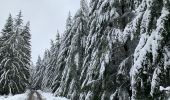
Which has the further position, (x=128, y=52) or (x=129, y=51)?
(x=128, y=52)

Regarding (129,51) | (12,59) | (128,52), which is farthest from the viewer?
(12,59)

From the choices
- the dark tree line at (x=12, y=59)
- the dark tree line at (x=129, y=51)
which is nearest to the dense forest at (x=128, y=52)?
the dark tree line at (x=129, y=51)

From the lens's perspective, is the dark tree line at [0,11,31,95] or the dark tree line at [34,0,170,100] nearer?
the dark tree line at [34,0,170,100]

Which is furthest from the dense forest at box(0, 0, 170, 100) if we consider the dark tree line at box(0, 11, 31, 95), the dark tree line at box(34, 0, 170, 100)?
the dark tree line at box(0, 11, 31, 95)

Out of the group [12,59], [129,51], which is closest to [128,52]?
[129,51]

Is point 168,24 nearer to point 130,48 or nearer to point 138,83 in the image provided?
point 138,83

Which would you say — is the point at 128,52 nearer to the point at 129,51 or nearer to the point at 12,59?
the point at 129,51

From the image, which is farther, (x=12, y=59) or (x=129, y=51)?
(x=12, y=59)

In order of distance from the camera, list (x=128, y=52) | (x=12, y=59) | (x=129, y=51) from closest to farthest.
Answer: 1. (x=129, y=51)
2. (x=128, y=52)
3. (x=12, y=59)

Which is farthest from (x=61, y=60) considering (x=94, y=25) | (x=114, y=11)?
(x=114, y=11)

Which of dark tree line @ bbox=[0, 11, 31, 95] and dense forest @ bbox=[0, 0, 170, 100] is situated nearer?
dense forest @ bbox=[0, 0, 170, 100]

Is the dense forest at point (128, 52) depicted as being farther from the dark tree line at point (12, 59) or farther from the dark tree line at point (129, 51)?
the dark tree line at point (12, 59)

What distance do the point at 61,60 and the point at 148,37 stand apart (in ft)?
92.2

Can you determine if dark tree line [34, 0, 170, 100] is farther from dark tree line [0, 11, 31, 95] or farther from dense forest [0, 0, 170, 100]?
dark tree line [0, 11, 31, 95]
